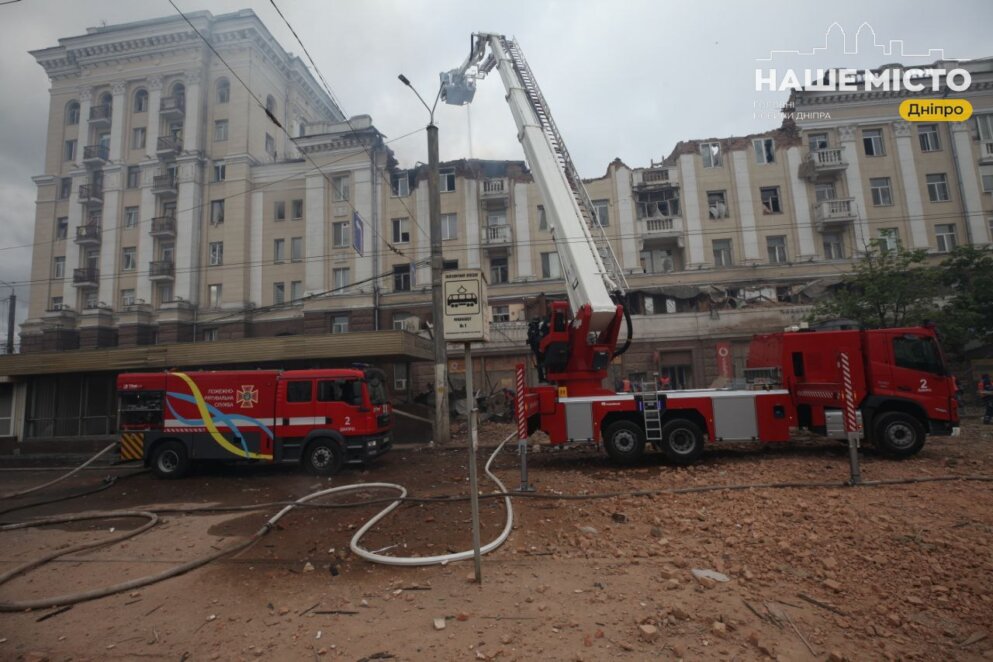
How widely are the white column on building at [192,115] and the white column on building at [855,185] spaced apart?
4343 centimetres

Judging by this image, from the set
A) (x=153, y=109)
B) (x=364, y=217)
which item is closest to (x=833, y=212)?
(x=364, y=217)

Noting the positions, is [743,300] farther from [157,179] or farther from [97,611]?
[157,179]

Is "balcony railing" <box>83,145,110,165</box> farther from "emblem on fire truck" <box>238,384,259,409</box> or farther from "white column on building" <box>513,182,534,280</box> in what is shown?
"emblem on fire truck" <box>238,384,259,409</box>

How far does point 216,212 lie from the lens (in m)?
34.3

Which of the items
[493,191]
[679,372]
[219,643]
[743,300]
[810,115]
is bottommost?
[219,643]

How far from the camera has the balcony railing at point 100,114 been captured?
37.3 meters

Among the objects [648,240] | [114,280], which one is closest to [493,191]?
[648,240]

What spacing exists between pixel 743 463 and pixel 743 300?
19.8 meters

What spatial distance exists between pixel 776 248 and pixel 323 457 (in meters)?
28.8

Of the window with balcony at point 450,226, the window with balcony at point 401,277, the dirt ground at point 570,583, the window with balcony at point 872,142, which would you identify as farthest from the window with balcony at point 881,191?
the window with balcony at point 401,277

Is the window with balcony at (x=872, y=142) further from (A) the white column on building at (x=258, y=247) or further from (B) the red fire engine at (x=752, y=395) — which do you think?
(A) the white column on building at (x=258, y=247)

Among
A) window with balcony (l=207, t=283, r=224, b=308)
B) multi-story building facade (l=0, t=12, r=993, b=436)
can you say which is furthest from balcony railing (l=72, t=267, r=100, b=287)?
window with balcony (l=207, t=283, r=224, b=308)

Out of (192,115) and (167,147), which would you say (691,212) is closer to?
(192,115)

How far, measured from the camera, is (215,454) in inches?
492
